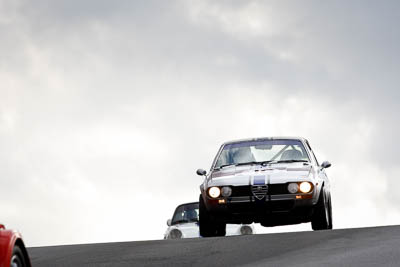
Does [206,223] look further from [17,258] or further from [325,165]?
[17,258]

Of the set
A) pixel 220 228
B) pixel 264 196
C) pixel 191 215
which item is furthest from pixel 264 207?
pixel 191 215

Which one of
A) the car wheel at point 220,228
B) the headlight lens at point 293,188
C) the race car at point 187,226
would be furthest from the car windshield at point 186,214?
the headlight lens at point 293,188

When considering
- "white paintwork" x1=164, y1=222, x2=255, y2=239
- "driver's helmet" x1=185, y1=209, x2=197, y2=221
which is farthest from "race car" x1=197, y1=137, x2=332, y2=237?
"driver's helmet" x1=185, y1=209, x2=197, y2=221

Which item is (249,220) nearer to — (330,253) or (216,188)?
(216,188)

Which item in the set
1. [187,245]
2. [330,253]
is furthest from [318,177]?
[330,253]

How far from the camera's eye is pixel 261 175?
50.5ft

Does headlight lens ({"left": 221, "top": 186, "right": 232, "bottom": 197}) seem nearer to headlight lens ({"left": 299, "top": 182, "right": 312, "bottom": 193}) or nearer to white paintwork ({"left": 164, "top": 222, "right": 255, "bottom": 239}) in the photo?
headlight lens ({"left": 299, "top": 182, "right": 312, "bottom": 193})

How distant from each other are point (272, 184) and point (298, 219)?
2.62 ft

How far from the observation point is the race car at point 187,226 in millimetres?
21828

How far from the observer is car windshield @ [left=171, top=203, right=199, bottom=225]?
22578 millimetres

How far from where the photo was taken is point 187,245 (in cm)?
1338

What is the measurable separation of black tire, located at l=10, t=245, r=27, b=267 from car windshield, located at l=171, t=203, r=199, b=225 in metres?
15.4

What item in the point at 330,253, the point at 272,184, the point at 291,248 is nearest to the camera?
the point at 330,253

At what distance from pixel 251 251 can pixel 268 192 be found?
2.94 meters
